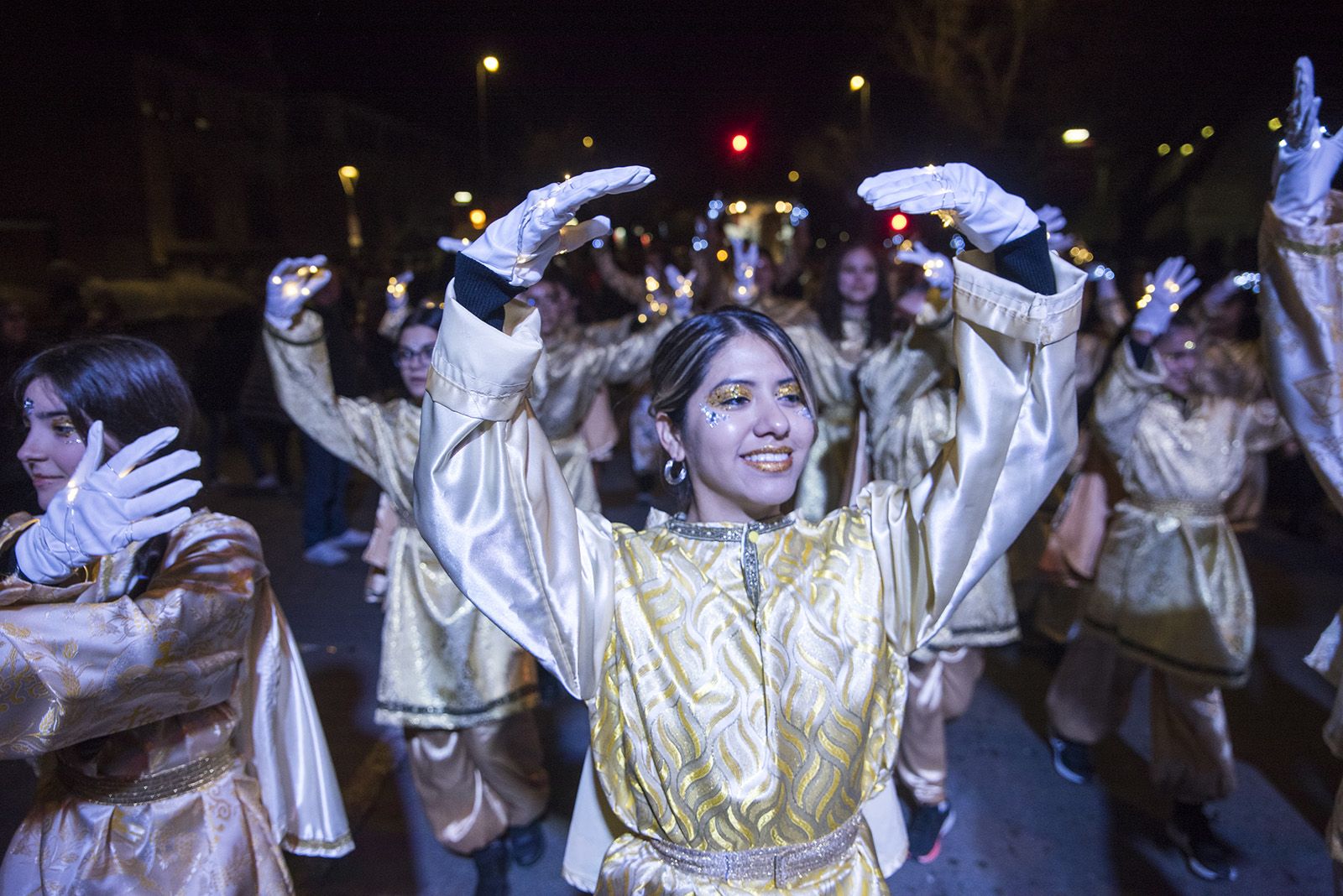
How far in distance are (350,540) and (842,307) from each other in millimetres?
3956

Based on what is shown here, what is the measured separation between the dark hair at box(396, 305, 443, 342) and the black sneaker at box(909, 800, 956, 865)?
7.64 feet

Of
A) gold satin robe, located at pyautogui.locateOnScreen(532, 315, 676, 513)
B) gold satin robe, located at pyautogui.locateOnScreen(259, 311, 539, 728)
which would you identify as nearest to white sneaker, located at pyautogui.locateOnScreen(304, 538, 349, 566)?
gold satin robe, located at pyautogui.locateOnScreen(532, 315, 676, 513)

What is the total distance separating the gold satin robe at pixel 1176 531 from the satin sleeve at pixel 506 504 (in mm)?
2345

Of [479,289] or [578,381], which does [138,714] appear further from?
[578,381]

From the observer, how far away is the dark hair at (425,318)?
110 inches

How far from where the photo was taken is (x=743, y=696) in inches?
57.1

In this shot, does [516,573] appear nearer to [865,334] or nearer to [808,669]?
[808,669]

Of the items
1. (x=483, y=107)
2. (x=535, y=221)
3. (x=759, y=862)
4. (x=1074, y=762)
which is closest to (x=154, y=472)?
(x=535, y=221)

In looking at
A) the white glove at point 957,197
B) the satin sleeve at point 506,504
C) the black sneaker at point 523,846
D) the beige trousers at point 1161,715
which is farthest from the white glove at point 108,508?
the beige trousers at point 1161,715

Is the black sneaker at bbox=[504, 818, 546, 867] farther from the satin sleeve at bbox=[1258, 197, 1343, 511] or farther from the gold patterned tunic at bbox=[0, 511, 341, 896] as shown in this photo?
the satin sleeve at bbox=[1258, 197, 1343, 511]

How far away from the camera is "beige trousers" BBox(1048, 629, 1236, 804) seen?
296 cm

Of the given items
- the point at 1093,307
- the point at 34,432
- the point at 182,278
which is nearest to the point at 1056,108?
the point at 1093,307

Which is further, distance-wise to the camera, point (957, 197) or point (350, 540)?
point (350, 540)

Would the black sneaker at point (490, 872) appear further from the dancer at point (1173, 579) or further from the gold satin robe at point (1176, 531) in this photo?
the gold satin robe at point (1176, 531)
